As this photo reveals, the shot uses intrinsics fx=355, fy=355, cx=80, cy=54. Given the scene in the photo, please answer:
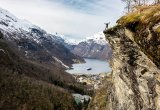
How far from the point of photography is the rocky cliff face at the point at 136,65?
127ft

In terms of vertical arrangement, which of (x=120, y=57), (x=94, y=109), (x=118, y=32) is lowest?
(x=94, y=109)

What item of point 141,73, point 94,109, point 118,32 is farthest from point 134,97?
point 94,109

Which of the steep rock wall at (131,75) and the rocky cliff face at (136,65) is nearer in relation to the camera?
the rocky cliff face at (136,65)

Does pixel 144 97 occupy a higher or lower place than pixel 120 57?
lower

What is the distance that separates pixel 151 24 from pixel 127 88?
18474 mm

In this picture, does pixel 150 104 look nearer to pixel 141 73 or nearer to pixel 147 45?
pixel 141 73

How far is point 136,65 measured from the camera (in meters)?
48.6

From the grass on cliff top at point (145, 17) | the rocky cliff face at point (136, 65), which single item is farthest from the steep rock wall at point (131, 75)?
the grass on cliff top at point (145, 17)

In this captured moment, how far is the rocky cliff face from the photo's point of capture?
1523 inches

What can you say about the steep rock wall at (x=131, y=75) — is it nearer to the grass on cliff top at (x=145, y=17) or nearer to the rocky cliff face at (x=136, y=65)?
the rocky cliff face at (x=136, y=65)

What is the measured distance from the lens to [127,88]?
54.3m

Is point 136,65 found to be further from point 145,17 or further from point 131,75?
point 145,17

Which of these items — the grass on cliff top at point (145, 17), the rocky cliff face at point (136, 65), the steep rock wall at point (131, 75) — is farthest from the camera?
the steep rock wall at point (131, 75)

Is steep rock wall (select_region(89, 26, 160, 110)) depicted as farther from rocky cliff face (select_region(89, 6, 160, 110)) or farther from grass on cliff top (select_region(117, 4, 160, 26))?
grass on cliff top (select_region(117, 4, 160, 26))
